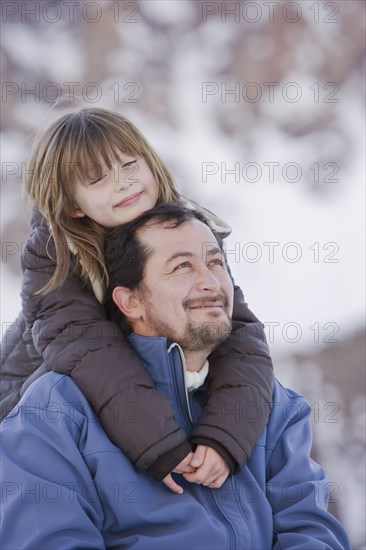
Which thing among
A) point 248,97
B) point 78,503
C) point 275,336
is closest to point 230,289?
point 78,503

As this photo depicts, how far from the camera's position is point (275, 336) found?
284cm

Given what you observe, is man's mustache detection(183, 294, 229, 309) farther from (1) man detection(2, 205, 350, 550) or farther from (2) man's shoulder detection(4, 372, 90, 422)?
(2) man's shoulder detection(4, 372, 90, 422)

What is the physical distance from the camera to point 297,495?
1814mm

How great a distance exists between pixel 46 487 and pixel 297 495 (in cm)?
59

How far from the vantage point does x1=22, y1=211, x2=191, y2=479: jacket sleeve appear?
5.54 feet

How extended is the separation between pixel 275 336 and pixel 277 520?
1110mm

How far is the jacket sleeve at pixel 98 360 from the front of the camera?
1.69 metres

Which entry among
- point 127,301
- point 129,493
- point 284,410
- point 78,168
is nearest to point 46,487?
point 129,493

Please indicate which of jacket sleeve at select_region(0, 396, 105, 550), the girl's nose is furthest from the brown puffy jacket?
the girl's nose

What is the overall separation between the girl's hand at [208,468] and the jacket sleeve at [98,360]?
33 millimetres

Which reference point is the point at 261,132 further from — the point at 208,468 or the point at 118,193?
the point at 208,468

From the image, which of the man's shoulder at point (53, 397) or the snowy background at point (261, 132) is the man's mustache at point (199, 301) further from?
the snowy background at point (261, 132)

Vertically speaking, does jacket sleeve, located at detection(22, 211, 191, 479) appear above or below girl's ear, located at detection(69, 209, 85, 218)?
below

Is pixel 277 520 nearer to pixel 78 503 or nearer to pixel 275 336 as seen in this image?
pixel 78 503
